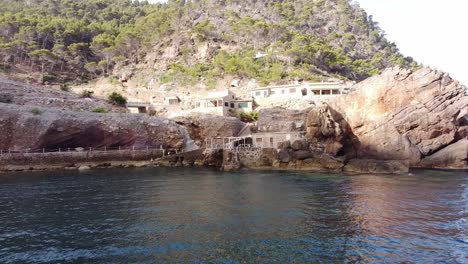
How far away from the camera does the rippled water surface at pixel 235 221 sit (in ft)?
48.0

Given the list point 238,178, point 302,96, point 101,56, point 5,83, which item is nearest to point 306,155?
point 238,178

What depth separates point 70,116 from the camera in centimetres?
5016

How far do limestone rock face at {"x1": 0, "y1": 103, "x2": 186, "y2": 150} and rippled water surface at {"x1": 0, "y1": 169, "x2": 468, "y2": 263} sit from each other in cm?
1654

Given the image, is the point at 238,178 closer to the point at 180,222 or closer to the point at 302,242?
the point at 180,222

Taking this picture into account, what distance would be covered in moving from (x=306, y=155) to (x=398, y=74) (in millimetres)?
22661

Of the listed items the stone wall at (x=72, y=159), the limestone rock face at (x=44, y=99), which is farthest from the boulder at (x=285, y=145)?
the limestone rock face at (x=44, y=99)

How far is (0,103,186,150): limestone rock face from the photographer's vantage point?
47.3 metres

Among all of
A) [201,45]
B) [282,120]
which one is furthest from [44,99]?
[201,45]

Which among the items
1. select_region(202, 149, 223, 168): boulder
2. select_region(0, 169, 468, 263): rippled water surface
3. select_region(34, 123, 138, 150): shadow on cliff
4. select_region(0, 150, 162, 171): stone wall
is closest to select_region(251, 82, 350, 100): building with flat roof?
select_region(202, 149, 223, 168): boulder

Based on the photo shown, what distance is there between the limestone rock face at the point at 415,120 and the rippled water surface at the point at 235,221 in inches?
530

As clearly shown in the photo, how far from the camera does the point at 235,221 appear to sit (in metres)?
19.8

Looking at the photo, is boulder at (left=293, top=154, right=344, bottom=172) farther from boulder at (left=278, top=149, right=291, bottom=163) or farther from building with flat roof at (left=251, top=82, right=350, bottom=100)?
building with flat roof at (left=251, top=82, right=350, bottom=100)

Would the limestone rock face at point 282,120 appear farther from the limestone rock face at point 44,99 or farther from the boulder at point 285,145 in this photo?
the limestone rock face at point 44,99

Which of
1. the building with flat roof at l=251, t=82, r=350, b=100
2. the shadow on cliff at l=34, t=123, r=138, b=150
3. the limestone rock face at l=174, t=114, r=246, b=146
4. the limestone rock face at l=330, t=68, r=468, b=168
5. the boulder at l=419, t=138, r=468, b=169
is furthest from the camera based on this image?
the building with flat roof at l=251, t=82, r=350, b=100
